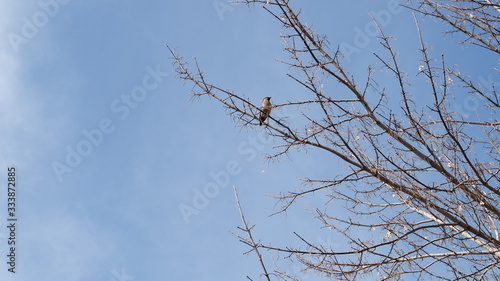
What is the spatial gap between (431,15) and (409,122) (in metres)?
1.26

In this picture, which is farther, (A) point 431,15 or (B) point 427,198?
(A) point 431,15

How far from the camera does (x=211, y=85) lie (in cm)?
376

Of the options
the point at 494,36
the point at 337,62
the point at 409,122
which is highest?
the point at 494,36

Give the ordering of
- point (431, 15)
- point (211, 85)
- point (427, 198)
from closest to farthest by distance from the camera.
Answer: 1. point (427, 198)
2. point (211, 85)
3. point (431, 15)

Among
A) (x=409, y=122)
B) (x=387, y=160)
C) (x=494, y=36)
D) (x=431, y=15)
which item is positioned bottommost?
(x=387, y=160)

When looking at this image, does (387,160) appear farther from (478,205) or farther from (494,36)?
(494,36)

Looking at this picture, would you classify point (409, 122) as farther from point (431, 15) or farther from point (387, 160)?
point (431, 15)

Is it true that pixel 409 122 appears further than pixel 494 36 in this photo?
No

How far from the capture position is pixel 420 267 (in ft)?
11.7

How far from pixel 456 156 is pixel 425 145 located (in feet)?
1.01

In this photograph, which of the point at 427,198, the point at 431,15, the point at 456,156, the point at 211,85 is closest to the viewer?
the point at 427,198

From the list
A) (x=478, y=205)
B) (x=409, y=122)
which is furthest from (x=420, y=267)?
(x=409, y=122)

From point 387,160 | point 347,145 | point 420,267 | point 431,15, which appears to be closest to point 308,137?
point 347,145

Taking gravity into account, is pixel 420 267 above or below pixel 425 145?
below
